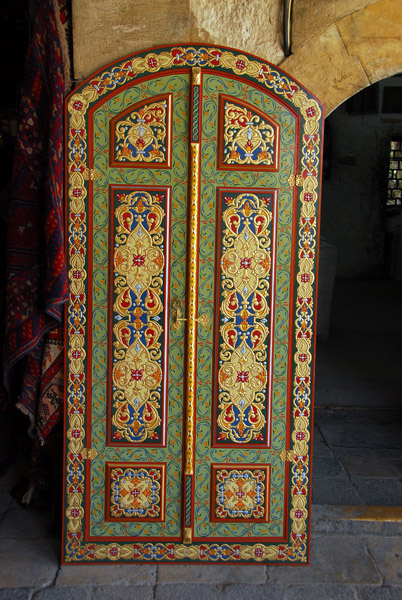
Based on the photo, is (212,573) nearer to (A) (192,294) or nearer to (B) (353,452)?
(A) (192,294)

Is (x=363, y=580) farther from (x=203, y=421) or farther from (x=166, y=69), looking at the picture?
(x=166, y=69)

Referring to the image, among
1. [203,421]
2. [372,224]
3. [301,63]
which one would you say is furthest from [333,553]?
[372,224]

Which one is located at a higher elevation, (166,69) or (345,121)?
(345,121)

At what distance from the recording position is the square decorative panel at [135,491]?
8.52 ft

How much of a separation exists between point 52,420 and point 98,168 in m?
1.16

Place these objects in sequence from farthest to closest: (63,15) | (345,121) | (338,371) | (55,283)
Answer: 1. (345,121)
2. (338,371)
3. (63,15)
4. (55,283)

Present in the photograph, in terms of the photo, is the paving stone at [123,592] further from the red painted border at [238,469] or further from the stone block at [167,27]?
the stone block at [167,27]

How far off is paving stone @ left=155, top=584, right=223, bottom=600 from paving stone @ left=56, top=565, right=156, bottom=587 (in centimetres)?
7

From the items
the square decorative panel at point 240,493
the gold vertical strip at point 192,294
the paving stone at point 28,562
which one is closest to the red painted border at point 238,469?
the square decorative panel at point 240,493

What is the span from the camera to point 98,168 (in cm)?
246

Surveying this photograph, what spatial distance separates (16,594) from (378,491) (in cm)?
200

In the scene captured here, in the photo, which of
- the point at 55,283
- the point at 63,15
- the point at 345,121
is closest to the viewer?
the point at 55,283

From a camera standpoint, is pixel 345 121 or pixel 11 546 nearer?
pixel 11 546

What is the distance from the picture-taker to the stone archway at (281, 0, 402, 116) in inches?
98.0
